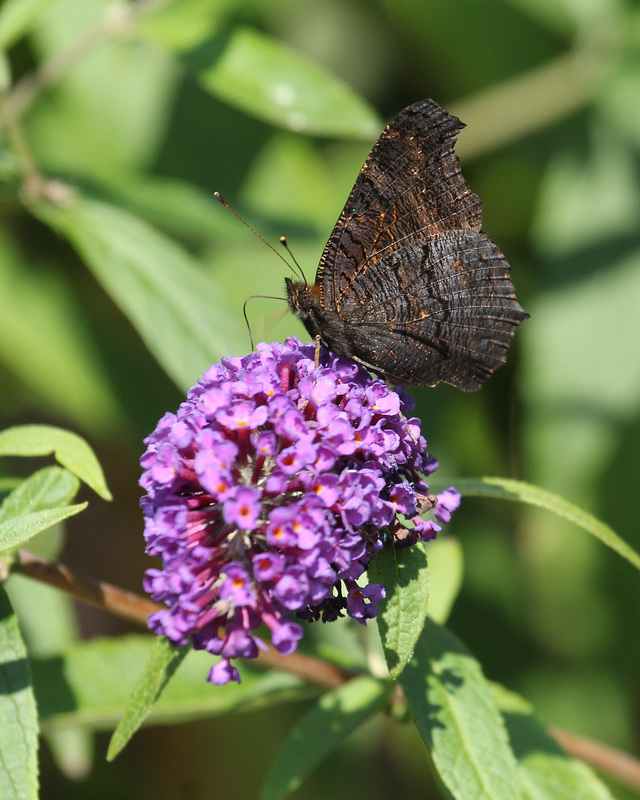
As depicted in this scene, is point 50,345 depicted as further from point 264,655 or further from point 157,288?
point 264,655

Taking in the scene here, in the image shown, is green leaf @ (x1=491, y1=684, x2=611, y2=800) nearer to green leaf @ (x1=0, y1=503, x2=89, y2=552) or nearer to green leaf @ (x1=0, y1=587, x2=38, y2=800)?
green leaf @ (x1=0, y1=587, x2=38, y2=800)

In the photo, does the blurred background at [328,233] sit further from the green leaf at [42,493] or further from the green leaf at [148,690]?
the green leaf at [148,690]

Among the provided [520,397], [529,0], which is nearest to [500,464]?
[520,397]

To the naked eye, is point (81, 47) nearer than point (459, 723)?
No

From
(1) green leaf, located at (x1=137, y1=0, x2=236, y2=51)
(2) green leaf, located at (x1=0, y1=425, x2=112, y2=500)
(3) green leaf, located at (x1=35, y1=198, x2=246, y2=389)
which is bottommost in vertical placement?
(2) green leaf, located at (x1=0, y1=425, x2=112, y2=500)

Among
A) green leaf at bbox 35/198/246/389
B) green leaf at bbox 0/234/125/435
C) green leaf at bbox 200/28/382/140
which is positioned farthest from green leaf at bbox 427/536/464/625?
green leaf at bbox 0/234/125/435

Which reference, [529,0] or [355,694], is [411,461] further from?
[529,0]

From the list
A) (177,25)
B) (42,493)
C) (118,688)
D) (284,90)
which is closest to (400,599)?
(42,493)
